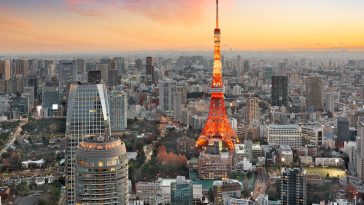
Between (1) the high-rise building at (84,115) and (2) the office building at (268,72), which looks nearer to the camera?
(1) the high-rise building at (84,115)

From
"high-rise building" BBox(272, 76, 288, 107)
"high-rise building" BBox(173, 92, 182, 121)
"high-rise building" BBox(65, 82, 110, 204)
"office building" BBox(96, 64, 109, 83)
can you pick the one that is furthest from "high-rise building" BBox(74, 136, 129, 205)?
"office building" BBox(96, 64, 109, 83)

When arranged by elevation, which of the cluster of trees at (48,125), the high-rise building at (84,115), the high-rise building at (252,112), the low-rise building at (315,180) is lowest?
the low-rise building at (315,180)

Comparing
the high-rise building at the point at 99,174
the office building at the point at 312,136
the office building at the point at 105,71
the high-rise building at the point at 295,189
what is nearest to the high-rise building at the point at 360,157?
the high-rise building at the point at 295,189

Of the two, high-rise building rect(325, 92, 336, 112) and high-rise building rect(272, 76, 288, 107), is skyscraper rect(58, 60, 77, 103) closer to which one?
high-rise building rect(272, 76, 288, 107)

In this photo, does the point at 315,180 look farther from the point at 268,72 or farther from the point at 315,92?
the point at 268,72

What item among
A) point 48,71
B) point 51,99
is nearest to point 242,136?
point 51,99

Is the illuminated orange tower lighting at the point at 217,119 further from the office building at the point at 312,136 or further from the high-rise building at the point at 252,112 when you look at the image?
the high-rise building at the point at 252,112
